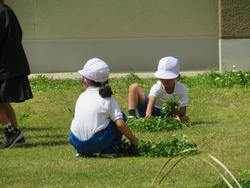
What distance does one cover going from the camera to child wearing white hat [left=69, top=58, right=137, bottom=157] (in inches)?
299

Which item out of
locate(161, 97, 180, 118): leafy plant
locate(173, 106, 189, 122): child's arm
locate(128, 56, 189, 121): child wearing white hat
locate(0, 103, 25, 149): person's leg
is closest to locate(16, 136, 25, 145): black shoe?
locate(0, 103, 25, 149): person's leg

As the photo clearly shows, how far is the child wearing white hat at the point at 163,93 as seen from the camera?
946cm

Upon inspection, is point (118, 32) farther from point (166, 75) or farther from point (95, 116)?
point (95, 116)

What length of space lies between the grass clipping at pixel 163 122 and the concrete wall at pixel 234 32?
5.46 meters

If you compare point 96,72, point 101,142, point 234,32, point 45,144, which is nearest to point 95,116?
point 101,142

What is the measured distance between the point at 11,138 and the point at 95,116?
1.30 m

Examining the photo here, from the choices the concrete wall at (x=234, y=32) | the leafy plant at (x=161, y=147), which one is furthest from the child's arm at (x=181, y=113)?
the concrete wall at (x=234, y=32)

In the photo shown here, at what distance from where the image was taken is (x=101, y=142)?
7598 millimetres

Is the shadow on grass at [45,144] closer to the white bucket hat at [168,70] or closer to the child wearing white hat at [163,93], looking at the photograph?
the child wearing white hat at [163,93]

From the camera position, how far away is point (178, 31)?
15375 millimetres

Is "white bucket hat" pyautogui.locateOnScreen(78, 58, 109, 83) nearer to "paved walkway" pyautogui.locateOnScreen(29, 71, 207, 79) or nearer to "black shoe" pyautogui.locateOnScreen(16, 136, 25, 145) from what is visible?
"black shoe" pyautogui.locateOnScreen(16, 136, 25, 145)

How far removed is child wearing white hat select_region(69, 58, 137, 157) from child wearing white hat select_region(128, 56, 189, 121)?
181cm

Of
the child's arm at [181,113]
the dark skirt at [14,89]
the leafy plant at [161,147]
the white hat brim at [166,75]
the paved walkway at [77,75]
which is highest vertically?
the dark skirt at [14,89]

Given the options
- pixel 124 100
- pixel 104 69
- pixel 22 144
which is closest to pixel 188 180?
pixel 104 69
